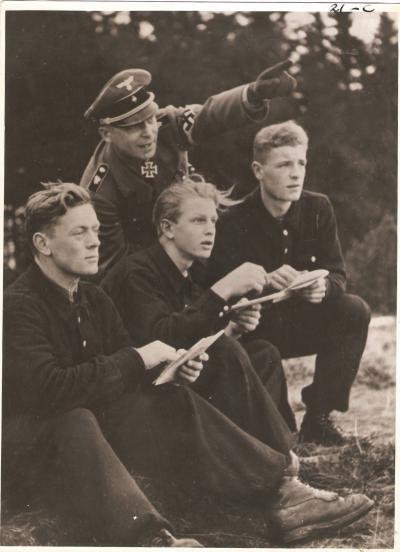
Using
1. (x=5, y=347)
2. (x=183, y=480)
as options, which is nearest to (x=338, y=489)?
(x=183, y=480)

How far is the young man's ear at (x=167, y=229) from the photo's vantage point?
5.74 metres

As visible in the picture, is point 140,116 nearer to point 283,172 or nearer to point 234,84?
point 234,84

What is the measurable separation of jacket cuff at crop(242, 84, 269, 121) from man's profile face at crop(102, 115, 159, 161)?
61 cm

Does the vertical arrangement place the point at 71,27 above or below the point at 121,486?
above

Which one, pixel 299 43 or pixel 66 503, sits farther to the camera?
pixel 299 43

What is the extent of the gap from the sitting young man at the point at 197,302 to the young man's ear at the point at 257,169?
268 millimetres

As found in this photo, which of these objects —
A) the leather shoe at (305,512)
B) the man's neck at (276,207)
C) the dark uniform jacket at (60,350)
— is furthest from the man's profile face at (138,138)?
the leather shoe at (305,512)

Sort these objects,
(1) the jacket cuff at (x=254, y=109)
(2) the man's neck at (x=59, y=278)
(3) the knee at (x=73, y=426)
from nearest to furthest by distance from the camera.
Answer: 1. (3) the knee at (x=73, y=426)
2. (2) the man's neck at (x=59, y=278)
3. (1) the jacket cuff at (x=254, y=109)

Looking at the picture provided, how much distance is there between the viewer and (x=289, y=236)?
587 cm

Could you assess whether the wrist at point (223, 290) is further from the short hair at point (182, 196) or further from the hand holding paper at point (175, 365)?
the short hair at point (182, 196)

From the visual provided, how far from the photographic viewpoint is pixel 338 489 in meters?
5.68

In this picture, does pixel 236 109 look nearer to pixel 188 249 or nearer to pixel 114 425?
pixel 188 249

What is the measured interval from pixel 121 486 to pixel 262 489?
905 millimetres

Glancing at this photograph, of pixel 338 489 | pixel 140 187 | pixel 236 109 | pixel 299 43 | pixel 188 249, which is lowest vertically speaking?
pixel 338 489
